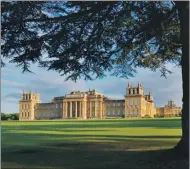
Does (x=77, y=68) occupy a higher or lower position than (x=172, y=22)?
lower

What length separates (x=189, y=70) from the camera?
8383 mm

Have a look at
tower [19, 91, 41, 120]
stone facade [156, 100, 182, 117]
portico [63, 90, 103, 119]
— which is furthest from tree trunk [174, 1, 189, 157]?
portico [63, 90, 103, 119]

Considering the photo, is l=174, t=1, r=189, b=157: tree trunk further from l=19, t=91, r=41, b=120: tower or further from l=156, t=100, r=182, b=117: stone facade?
l=19, t=91, r=41, b=120: tower

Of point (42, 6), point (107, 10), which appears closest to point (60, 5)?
point (42, 6)

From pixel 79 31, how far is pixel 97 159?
3.52 m

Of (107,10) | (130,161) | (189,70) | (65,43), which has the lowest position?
(130,161)

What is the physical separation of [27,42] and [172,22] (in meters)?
4.28

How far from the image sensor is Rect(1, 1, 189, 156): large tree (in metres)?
8.84

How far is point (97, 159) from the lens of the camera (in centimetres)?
843

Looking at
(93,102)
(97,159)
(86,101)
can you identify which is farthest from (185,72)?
(86,101)

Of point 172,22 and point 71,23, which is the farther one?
point 172,22

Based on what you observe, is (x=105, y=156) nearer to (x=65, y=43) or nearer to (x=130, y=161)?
(x=130, y=161)

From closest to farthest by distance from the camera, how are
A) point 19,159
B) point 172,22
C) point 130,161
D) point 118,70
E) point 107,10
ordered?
1. point 130,161
2. point 19,159
3. point 107,10
4. point 172,22
5. point 118,70

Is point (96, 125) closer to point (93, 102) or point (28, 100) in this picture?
point (93, 102)
